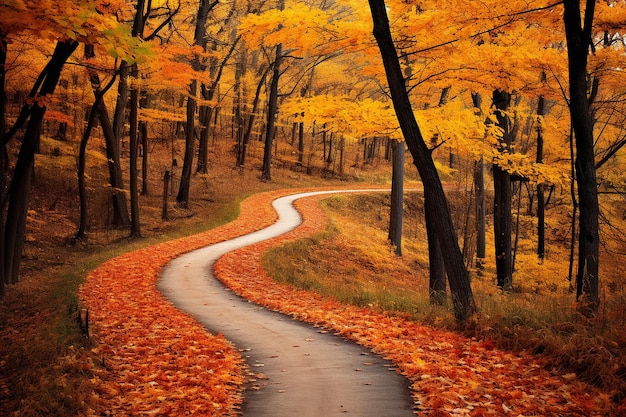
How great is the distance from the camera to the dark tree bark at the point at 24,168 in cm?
1080

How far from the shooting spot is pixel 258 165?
146ft

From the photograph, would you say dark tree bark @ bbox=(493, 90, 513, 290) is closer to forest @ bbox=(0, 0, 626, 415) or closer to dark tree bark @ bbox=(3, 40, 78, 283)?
forest @ bbox=(0, 0, 626, 415)

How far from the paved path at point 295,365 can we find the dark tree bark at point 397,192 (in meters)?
10.5

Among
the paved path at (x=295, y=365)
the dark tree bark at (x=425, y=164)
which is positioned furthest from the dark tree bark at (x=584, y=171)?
the paved path at (x=295, y=365)

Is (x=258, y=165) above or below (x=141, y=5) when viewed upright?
below

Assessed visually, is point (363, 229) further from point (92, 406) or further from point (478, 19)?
point (92, 406)

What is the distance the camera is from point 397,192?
21672mm

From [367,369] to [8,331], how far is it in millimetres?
7287

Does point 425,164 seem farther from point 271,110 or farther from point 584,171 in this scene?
point 271,110

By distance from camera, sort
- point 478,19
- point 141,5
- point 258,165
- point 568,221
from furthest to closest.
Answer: point 258,165
point 568,221
point 141,5
point 478,19

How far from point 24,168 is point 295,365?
8360 millimetres

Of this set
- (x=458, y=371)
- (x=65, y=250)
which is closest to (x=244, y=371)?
(x=458, y=371)

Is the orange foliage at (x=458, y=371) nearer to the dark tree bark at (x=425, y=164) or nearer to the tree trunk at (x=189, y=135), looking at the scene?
the dark tree bark at (x=425, y=164)

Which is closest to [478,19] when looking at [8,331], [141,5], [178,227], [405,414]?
[405,414]
